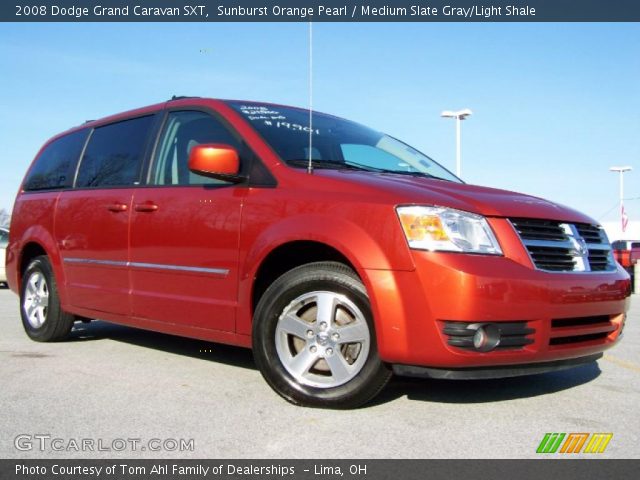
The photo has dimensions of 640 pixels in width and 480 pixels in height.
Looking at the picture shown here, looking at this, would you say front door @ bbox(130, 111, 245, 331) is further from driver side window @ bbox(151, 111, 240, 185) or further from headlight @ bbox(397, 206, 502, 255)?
headlight @ bbox(397, 206, 502, 255)

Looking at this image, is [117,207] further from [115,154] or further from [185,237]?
[185,237]

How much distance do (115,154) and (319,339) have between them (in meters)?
2.59

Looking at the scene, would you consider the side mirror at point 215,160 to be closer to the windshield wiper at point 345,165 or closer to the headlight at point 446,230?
the windshield wiper at point 345,165

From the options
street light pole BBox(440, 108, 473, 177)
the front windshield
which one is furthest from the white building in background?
the front windshield

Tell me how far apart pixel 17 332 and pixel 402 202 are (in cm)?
458

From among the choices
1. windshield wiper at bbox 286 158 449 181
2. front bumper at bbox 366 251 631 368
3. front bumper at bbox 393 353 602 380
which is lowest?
front bumper at bbox 393 353 602 380

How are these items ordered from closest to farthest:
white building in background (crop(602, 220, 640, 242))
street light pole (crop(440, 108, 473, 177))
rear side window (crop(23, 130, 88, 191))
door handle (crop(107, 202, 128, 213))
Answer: door handle (crop(107, 202, 128, 213)), rear side window (crop(23, 130, 88, 191)), street light pole (crop(440, 108, 473, 177)), white building in background (crop(602, 220, 640, 242))

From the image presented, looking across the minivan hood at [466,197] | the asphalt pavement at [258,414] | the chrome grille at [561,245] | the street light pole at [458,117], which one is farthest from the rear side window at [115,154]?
the street light pole at [458,117]

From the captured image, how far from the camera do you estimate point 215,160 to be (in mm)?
3797

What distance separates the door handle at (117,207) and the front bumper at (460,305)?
Result: 2193mm

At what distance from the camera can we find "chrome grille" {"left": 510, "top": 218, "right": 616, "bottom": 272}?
11.0ft

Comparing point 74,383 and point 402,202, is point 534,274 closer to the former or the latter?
point 402,202

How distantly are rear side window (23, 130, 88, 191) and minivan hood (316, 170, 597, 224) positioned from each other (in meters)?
2.83
